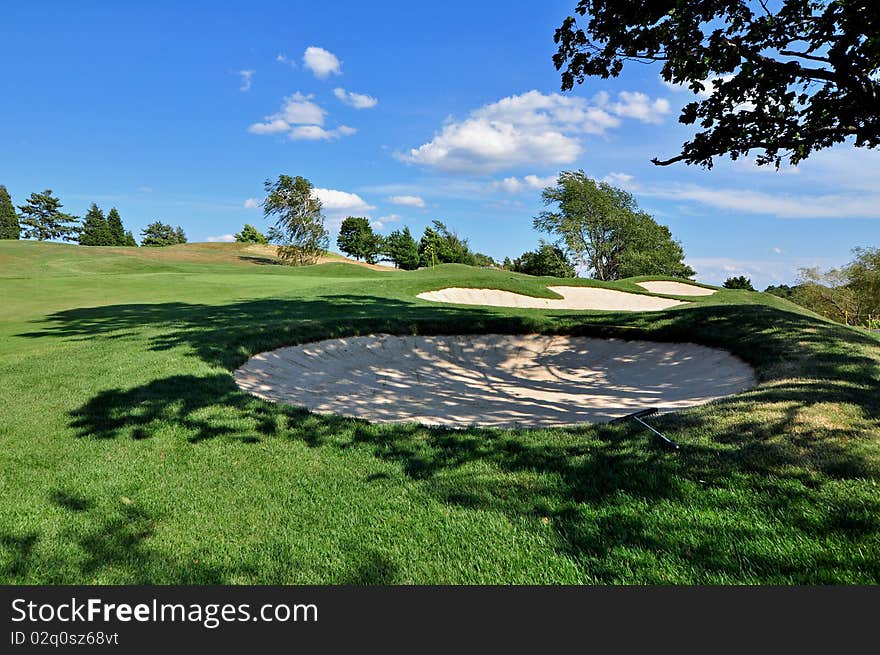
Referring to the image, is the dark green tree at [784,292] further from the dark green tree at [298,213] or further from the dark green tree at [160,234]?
the dark green tree at [160,234]

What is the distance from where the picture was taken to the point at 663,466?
4238 millimetres

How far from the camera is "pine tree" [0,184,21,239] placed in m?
84.8

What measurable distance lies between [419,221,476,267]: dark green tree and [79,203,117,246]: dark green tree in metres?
62.6

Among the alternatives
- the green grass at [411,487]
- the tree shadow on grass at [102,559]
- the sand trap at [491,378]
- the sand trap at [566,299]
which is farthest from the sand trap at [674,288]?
the tree shadow on grass at [102,559]

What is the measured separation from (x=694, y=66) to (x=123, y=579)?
9187 millimetres

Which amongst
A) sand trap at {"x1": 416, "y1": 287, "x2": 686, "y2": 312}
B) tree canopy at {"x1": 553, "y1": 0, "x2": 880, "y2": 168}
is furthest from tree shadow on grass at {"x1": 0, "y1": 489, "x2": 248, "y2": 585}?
sand trap at {"x1": 416, "y1": 287, "x2": 686, "y2": 312}

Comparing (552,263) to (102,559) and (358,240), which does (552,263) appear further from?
(102,559)

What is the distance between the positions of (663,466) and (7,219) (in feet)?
393

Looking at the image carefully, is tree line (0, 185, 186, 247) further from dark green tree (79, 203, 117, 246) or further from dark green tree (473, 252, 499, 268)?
dark green tree (473, 252, 499, 268)

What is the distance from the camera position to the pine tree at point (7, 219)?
278 ft

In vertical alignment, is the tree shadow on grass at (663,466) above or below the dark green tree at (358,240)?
below

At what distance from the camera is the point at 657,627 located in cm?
249

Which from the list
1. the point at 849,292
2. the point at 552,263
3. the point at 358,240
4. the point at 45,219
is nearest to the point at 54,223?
the point at 45,219

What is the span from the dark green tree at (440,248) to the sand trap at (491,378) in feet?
229
